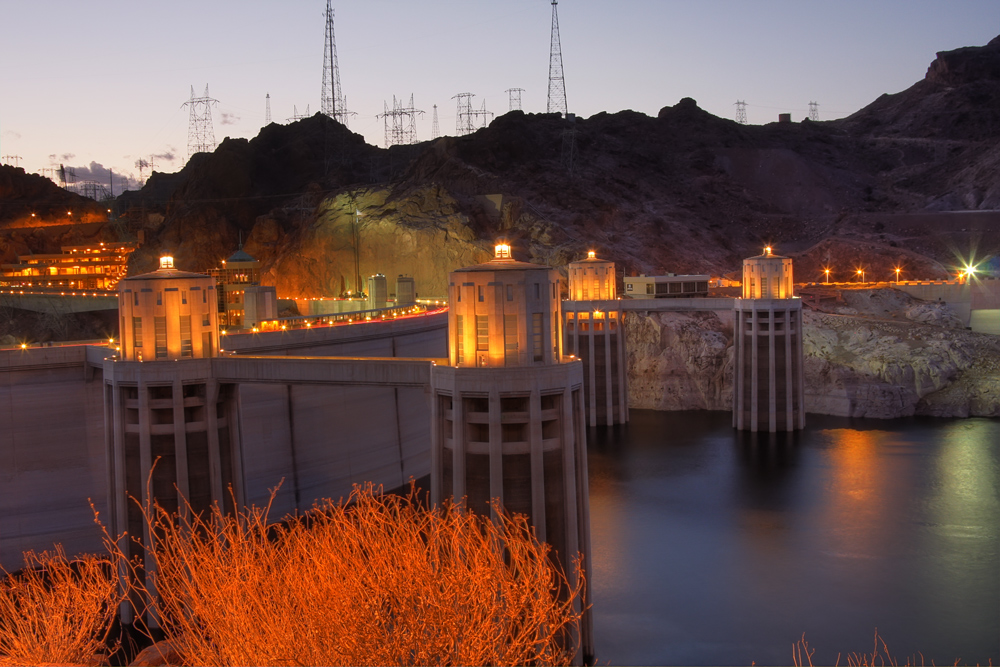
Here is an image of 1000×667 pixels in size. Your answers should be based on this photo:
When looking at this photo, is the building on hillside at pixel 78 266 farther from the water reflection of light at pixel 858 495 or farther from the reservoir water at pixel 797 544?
the water reflection of light at pixel 858 495

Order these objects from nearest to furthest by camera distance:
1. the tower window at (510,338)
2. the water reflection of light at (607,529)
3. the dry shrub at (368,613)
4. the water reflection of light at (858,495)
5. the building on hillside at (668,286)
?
the dry shrub at (368,613) → the tower window at (510,338) → the water reflection of light at (607,529) → the water reflection of light at (858,495) → the building on hillside at (668,286)

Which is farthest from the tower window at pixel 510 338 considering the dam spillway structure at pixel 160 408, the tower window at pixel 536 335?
the dam spillway structure at pixel 160 408

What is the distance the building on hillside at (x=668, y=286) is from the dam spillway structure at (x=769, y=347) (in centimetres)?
1074

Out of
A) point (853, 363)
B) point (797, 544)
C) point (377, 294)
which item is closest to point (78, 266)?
point (377, 294)

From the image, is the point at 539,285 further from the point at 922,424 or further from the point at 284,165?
the point at 284,165

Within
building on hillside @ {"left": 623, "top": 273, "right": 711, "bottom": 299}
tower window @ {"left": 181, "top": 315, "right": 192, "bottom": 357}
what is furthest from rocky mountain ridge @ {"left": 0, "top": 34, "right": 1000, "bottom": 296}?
tower window @ {"left": 181, "top": 315, "right": 192, "bottom": 357}

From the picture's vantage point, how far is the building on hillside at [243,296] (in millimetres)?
53781

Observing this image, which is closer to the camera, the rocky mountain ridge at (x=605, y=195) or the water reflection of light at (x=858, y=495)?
the water reflection of light at (x=858, y=495)

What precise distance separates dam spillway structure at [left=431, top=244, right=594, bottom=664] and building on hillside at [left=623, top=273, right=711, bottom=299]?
47715 millimetres

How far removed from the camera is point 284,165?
12725 cm

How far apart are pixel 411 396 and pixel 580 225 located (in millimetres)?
46752

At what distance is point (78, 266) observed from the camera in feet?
409

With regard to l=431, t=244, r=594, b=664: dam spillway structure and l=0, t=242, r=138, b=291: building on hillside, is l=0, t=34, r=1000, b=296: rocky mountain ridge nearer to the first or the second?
l=0, t=242, r=138, b=291: building on hillside

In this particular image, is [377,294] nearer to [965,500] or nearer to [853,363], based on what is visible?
[853,363]
